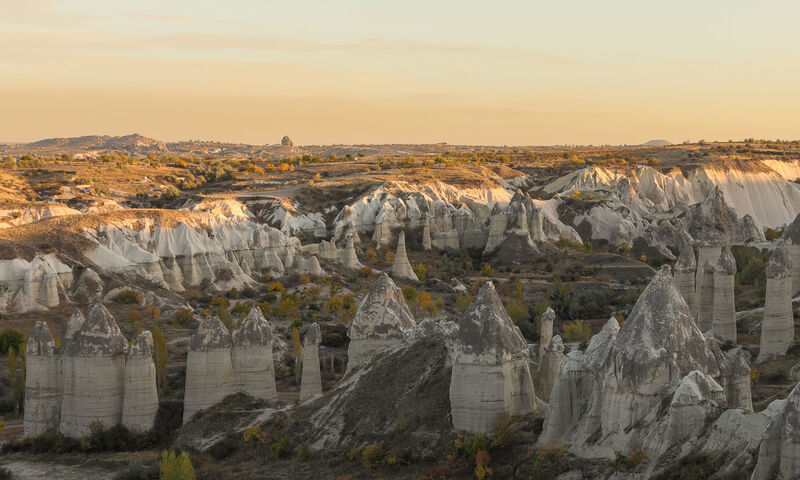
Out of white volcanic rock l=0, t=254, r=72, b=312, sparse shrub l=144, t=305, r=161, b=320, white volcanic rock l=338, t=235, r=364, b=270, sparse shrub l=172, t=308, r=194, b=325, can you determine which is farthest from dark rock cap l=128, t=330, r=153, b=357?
white volcanic rock l=338, t=235, r=364, b=270

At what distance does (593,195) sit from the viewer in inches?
3548

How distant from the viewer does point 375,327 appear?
29.2 metres

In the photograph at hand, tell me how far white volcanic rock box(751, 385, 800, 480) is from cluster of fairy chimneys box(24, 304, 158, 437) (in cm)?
1856

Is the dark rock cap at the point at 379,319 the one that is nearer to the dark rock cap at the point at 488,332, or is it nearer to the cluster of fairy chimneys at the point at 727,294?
the dark rock cap at the point at 488,332

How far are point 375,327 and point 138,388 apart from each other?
727 centimetres

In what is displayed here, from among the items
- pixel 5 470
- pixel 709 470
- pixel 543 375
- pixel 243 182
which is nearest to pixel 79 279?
pixel 5 470

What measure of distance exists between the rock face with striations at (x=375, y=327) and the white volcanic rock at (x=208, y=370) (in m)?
3.74

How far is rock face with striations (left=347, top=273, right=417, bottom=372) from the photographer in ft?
95.6

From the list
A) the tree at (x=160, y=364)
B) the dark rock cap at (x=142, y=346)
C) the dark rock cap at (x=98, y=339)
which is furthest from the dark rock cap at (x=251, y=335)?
the tree at (x=160, y=364)

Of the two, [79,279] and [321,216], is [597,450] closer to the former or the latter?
[79,279]

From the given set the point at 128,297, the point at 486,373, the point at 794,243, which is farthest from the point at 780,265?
the point at 128,297

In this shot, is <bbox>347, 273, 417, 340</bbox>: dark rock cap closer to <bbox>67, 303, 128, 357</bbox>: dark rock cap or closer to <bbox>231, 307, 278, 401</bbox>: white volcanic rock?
<bbox>231, 307, 278, 401</bbox>: white volcanic rock

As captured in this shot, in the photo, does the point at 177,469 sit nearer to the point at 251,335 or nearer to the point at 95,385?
the point at 95,385

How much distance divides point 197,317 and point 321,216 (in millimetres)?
32284
